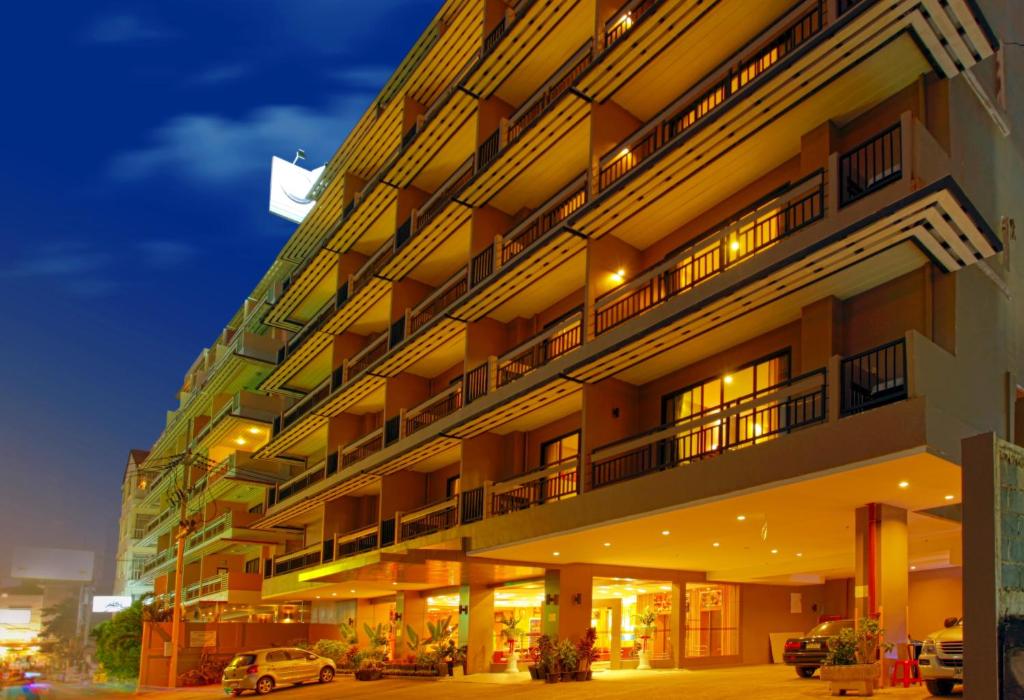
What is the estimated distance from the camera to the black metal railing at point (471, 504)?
29844mm

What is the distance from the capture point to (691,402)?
24453 mm

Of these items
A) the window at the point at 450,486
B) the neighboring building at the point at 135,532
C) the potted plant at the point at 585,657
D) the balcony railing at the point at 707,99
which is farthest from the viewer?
the neighboring building at the point at 135,532

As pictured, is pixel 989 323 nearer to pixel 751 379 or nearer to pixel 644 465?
pixel 751 379

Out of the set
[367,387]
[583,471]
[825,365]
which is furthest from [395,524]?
[825,365]

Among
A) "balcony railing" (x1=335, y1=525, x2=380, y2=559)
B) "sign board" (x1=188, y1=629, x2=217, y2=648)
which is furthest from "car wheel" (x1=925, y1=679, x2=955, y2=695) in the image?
"sign board" (x1=188, y1=629, x2=217, y2=648)

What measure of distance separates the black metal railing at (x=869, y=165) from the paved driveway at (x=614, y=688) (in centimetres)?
902

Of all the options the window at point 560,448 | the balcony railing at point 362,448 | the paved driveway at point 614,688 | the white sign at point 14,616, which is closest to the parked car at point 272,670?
the paved driveway at point 614,688

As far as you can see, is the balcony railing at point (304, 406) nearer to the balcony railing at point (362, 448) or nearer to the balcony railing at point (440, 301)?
the balcony railing at point (362, 448)

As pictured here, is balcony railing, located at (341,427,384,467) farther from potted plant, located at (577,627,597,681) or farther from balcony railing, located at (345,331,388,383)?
potted plant, located at (577,627,597,681)

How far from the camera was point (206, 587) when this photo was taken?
5594 centimetres


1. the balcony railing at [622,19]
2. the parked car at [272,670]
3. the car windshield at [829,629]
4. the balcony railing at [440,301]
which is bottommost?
the parked car at [272,670]

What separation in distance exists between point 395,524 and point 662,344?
654 inches

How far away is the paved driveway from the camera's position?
2083cm

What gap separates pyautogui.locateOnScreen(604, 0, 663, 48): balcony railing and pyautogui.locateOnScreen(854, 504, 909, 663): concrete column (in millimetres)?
12890
